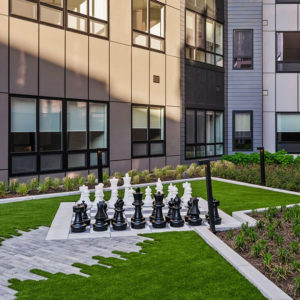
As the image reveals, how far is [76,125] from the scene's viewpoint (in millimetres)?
14711

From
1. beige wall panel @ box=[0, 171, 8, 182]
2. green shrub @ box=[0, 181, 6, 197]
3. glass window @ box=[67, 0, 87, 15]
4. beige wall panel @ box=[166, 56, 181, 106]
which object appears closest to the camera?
green shrub @ box=[0, 181, 6, 197]

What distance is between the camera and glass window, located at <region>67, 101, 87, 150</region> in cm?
1447

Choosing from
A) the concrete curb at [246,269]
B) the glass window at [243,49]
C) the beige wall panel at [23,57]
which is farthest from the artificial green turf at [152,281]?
the glass window at [243,49]

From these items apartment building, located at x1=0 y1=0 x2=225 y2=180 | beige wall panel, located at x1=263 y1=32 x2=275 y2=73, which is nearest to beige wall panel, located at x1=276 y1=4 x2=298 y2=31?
beige wall panel, located at x1=263 y1=32 x2=275 y2=73

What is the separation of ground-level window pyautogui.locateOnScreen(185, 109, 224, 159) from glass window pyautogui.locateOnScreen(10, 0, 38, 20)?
30.5 ft

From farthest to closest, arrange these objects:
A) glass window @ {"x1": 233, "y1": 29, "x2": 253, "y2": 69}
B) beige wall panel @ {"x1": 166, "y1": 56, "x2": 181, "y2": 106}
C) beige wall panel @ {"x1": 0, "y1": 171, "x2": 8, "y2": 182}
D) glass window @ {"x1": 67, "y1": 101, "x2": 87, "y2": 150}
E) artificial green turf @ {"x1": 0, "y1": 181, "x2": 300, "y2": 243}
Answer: glass window @ {"x1": 233, "y1": 29, "x2": 253, "y2": 69}, beige wall panel @ {"x1": 166, "y1": 56, "x2": 181, "y2": 106}, glass window @ {"x1": 67, "y1": 101, "x2": 87, "y2": 150}, beige wall panel @ {"x1": 0, "y1": 171, "x2": 8, "y2": 182}, artificial green turf @ {"x1": 0, "y1": 181, "x2": 300, "y2": 243}

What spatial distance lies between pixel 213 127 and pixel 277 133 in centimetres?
419

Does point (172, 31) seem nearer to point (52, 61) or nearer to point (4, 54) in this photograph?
point (52, 61)

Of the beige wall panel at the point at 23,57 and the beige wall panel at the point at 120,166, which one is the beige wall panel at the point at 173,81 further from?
the beige wall panel at the point at 23,57

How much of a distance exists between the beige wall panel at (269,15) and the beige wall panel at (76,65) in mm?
12688

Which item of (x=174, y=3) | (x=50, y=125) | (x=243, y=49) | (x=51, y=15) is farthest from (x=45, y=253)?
(x=243, y=49)

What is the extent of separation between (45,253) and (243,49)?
1957 centimetres

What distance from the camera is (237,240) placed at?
5879mm

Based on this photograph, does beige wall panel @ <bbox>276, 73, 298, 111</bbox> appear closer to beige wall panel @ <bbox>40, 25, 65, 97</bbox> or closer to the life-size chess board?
beige wall panel @ <bbox>40, 25, 65, 97</bbox>
